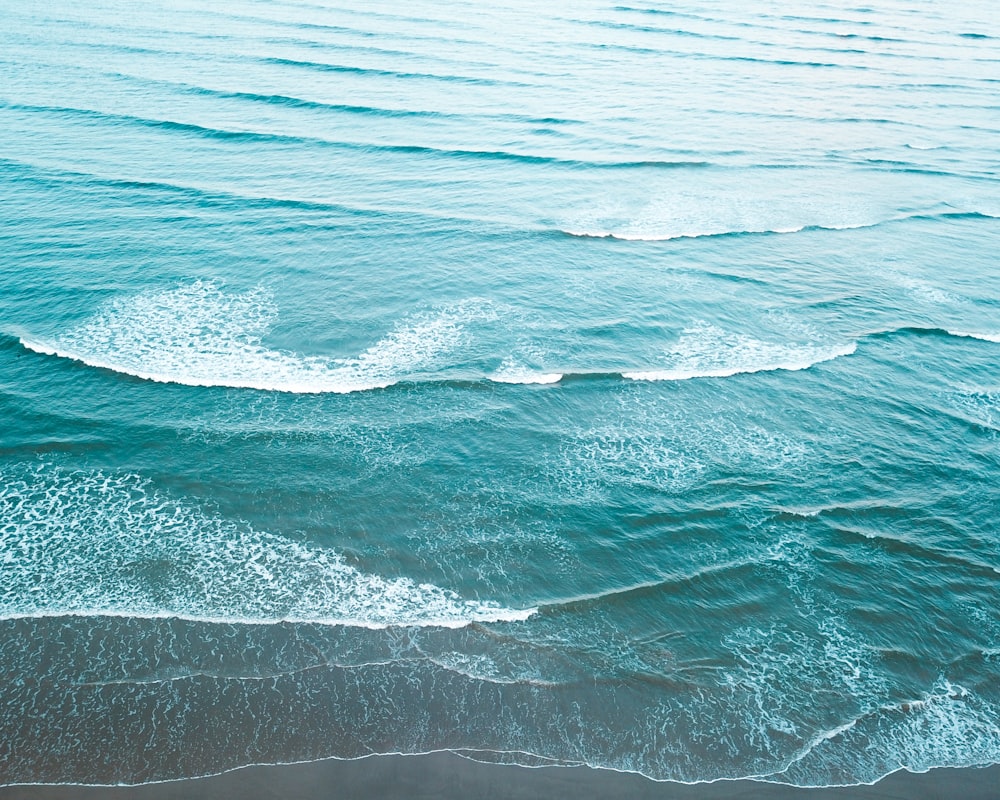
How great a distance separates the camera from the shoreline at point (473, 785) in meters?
11.7

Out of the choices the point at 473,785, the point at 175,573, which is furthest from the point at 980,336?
the point at 175,573

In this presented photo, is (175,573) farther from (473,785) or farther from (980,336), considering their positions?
(980,336)

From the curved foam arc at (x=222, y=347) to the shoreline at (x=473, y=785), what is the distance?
10.6 metres

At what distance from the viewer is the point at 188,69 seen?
5056 centimetres

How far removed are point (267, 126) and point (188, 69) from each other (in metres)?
14.4

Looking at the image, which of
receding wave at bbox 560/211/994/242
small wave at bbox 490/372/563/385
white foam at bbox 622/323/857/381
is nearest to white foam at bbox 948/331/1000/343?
white foam at bbox 622/323/857/381

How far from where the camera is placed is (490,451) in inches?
742

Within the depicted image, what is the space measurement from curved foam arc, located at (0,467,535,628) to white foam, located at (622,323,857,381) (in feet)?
33.3

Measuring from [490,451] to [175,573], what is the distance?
7599 mm

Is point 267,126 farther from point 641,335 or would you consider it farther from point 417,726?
point 417,726

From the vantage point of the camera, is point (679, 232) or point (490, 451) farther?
point (679, 232)

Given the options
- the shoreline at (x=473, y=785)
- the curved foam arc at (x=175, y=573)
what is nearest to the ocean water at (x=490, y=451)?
the curved foam arc at (x=175, y=573)

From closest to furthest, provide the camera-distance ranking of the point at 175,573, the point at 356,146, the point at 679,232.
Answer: the point at 175,573, the point at 679,232, the point at 356,146

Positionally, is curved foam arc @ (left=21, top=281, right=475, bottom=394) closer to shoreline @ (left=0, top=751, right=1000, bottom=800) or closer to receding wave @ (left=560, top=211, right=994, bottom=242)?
receding wave @ (left=560, top=211, right=994, bottom=242)
